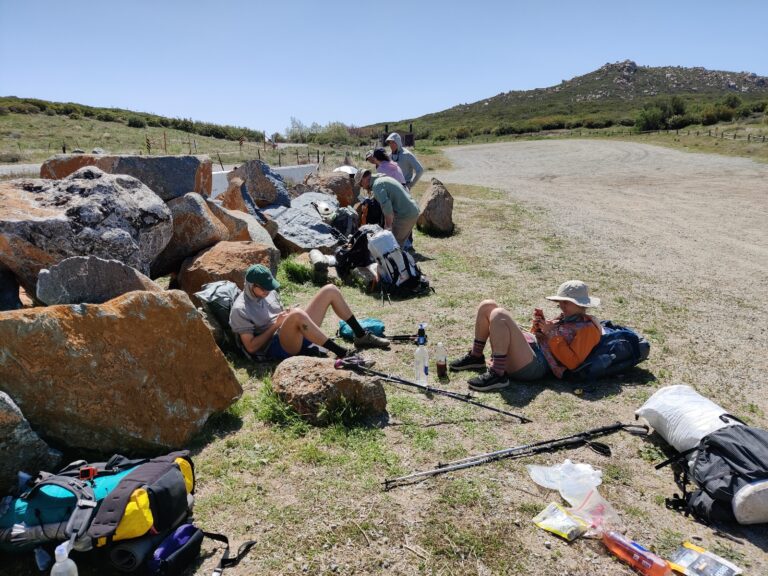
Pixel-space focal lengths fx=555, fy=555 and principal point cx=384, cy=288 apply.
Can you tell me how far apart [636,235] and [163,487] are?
11.1 metres

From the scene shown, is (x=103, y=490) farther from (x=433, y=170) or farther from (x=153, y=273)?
(x=433, y=170)

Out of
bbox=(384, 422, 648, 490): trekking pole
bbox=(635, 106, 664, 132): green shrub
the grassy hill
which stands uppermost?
the grassy hill

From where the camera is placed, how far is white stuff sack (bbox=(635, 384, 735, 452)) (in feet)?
13.0

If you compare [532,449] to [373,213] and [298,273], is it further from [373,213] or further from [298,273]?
[373,213]

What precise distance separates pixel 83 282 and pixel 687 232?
11.7 metres

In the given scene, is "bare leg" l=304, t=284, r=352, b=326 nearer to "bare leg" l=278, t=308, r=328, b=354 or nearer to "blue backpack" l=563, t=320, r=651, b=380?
"bare leg" l=278, t=308, r=328, b=354

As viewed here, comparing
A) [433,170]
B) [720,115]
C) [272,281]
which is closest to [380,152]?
[272,281]

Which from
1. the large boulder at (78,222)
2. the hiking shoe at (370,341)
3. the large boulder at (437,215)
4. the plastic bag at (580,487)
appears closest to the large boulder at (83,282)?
the large boulder at (78,222)

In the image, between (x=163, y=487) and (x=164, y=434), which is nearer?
(x=163, y=487)

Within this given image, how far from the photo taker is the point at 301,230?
33.6ft

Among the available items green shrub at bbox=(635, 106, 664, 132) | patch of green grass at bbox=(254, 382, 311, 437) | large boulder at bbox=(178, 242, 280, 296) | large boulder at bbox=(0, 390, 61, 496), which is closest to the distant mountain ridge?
green shrub at bbox=(635, 106, 664, 132)

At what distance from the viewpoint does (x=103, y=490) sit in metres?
3.18

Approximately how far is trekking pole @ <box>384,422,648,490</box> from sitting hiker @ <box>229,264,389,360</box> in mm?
1934

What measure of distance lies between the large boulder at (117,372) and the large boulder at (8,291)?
1.79 meters
